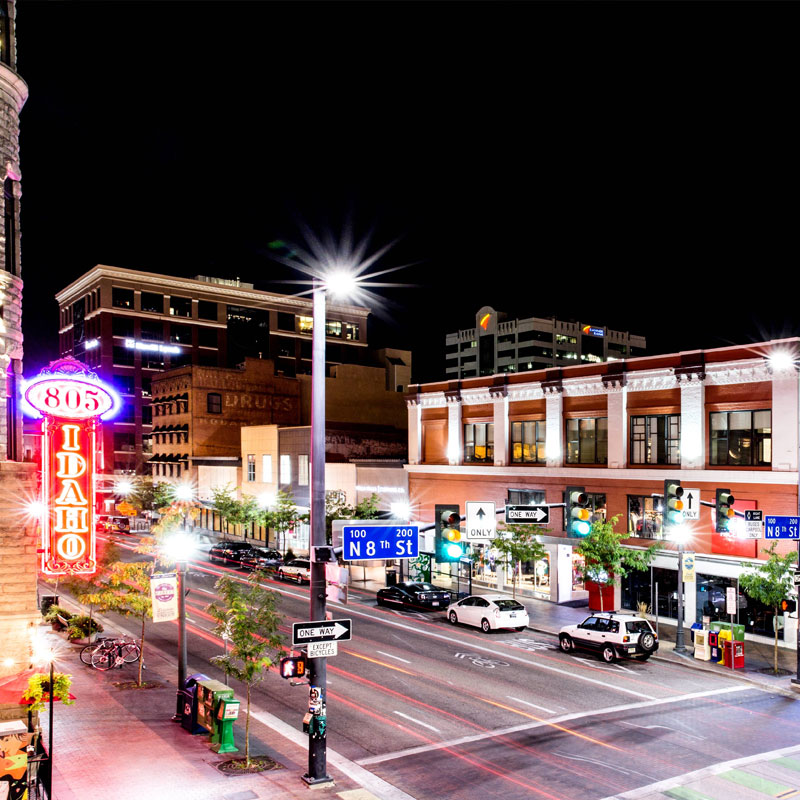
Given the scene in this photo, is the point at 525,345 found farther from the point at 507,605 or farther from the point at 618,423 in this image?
the point at 507,605

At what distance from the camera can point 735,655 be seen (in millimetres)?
26844

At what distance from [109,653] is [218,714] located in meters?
9.86

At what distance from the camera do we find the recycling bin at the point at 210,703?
18.0m

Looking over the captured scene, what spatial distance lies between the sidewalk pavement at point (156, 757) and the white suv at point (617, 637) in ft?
40.3

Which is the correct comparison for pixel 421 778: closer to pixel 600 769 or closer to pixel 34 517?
pixel 600 769

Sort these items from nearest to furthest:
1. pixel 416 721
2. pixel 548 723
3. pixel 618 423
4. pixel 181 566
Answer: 1. pixel 548 723
2. pixel 416 721
3. pixel 181 566
4. pixel 618 423

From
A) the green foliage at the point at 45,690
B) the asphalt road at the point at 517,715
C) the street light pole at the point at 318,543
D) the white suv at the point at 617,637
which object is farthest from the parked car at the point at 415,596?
the green foliage at the point at 45,690

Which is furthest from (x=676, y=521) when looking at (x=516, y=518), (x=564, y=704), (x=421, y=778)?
(x=421, y=778)

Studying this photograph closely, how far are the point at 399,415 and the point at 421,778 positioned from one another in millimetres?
66851

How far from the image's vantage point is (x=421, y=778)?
16328 millimetres

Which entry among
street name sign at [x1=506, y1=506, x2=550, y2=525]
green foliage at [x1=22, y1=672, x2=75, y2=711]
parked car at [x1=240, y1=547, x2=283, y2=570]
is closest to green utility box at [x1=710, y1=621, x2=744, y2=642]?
street name sign at [x1=506, y1=506, x2=550, y2=525]

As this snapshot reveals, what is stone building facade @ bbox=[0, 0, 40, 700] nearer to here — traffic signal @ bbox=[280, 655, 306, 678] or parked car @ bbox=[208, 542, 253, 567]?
traffic signal @ bbox=[280, 655, 306, 678]

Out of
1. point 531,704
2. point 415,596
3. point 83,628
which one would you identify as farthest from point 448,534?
point 415,596

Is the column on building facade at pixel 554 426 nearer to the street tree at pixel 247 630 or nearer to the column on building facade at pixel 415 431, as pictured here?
the column on building facade at pixel 415 431
